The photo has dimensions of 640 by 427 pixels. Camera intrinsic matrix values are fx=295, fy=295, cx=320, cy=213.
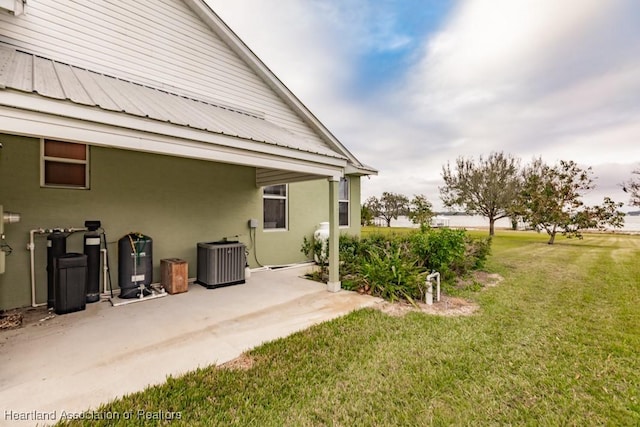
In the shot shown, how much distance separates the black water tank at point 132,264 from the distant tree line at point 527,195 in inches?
254

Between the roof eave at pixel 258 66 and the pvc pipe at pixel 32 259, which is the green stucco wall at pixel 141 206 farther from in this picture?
the roof eave at pixel 258 66

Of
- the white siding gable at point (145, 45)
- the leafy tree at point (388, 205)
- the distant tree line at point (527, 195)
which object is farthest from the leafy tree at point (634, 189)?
the white siding gable at point (145, 45)

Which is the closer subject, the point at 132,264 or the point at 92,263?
the point at 92,263

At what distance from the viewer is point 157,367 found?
2920 millimetres

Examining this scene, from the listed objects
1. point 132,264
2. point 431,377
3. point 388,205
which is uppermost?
point 388,205

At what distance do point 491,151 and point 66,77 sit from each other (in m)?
25.2

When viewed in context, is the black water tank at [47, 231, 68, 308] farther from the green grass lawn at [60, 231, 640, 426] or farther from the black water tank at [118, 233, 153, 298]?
the green grass lawn at [60, 231, 640, 426]

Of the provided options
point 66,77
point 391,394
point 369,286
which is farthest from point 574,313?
point 66,77

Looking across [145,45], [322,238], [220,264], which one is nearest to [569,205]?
[322,238]

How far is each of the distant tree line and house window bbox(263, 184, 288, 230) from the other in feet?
12.6

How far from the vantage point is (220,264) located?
6.00 meters

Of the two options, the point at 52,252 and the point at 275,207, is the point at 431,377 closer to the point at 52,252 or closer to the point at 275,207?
the point at 52,252

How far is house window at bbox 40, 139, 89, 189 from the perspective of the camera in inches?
191

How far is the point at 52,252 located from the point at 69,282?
70 cm
